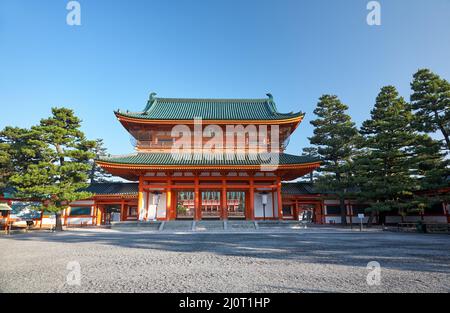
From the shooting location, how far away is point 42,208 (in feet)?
64.5

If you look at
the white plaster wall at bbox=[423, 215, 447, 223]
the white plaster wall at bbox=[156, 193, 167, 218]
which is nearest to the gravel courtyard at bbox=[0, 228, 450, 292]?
the white plaster wall at bbox=[156, 193, 167, 218]

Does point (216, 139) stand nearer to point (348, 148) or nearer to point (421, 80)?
point (348, 148)

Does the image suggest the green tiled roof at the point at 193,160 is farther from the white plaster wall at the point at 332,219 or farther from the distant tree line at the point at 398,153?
the white plaster wall at the point at 332,219

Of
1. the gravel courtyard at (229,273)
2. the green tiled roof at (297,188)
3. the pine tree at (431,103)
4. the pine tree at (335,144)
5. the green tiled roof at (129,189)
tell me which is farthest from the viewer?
the green tiled roof at (297,188)

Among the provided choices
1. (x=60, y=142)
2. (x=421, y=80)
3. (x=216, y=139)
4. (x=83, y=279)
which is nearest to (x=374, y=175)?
(x=421, y=80)

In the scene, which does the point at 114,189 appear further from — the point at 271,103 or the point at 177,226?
the point at 271,103

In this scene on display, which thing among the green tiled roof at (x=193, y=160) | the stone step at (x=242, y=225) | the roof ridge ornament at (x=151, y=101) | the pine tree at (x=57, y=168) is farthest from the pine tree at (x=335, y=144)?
the pine tree at (x=57, y=168)

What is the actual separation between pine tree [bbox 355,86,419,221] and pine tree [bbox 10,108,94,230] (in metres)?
24.0

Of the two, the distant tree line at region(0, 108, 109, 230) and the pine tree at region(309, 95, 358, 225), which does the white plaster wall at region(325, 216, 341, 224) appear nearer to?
the pine tree at region(309, 95, 358, 225)

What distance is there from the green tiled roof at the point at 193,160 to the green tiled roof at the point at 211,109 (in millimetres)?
3557

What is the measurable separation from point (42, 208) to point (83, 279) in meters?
19.0

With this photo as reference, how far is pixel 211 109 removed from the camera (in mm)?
25656

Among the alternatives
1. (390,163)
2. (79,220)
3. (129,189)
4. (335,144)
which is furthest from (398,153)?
(79,220)

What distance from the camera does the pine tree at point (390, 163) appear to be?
19.2 metres
